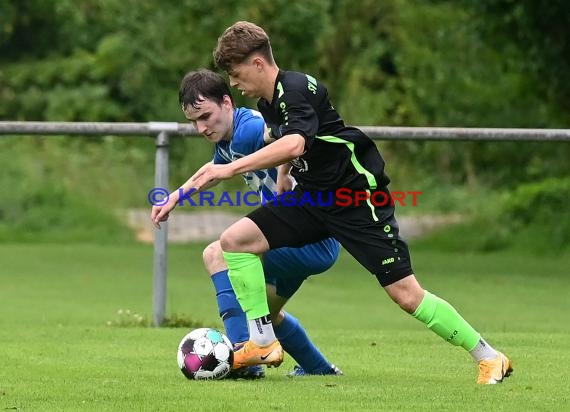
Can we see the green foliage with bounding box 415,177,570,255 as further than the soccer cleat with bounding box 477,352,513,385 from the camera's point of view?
Yes

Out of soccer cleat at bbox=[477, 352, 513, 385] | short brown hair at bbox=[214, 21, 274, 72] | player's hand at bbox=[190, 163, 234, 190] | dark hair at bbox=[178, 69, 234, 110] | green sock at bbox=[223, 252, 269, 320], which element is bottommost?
soccer cleat at bbox=[477, 352, 513, 385]

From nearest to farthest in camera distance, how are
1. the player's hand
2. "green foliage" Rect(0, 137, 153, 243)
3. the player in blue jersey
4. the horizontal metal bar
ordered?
the player's hand, the player in blue jersey, the horizontal metal bar, "green foliage" Rect(0, 137, 153, 243)

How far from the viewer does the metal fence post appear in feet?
31.8

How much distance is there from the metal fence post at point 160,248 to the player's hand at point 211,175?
3.13 metres

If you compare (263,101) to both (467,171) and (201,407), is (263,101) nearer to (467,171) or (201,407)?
(201,407)

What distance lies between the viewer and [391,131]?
934cm

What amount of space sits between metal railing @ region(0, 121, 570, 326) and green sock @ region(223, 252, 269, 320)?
273cm

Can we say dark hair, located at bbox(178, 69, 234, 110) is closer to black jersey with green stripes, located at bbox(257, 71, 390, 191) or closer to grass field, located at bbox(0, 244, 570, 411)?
black jersey with green stripes, located at bbox(257, 71, 390, 191)

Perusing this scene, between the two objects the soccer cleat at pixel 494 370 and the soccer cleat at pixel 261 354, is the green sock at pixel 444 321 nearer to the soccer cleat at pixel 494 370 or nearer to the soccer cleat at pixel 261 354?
the soccer cleat at pixel 494 370

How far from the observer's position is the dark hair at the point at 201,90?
6812mm

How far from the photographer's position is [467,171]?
24719 mm

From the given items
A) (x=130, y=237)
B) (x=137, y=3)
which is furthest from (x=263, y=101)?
(x=137, y=3)

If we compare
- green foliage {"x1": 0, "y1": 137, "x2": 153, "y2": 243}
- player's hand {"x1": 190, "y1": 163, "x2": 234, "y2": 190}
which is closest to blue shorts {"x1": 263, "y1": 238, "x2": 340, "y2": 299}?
player's hand {"x1": 190, "y1": 163, "x2": 234, "y2": 190}

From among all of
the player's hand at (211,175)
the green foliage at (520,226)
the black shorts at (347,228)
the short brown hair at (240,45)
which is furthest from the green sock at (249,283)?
the green foliage at (520,226)
